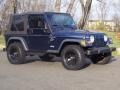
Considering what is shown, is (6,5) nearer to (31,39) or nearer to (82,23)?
(82,23)

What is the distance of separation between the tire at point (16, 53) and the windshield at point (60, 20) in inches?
62.4

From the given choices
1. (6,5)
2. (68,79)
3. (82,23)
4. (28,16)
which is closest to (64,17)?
(28,16)

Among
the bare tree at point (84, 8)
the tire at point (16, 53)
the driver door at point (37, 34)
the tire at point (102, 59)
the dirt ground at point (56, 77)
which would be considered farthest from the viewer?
the bare tree at point (84, 8)

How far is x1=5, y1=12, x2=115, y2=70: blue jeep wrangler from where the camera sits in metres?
12.5

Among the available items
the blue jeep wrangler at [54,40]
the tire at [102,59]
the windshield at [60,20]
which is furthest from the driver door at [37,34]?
the tire at [102,59]

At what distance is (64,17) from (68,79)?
387 cm

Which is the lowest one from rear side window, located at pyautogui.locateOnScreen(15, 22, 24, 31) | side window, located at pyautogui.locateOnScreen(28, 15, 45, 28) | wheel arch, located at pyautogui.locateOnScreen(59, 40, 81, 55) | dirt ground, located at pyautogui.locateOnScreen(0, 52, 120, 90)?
dirt ground, located at pyautogui.locateOnScreen(0, 52, 120, 90)

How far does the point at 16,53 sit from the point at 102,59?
3.16m

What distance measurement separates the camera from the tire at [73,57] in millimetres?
12398

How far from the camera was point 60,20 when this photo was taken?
13961 mm

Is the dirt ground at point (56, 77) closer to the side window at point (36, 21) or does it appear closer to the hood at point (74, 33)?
the hood at point (74, 33)

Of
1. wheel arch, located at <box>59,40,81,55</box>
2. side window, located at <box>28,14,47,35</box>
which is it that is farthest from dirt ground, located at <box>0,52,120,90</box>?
side window, located at <box>28,14,47,35</box>

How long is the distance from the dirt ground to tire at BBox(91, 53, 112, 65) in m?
0.23

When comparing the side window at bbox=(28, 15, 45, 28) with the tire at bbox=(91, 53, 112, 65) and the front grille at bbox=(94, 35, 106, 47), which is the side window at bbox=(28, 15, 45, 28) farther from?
the tire at bbox=(91, 53, 112, 65)
